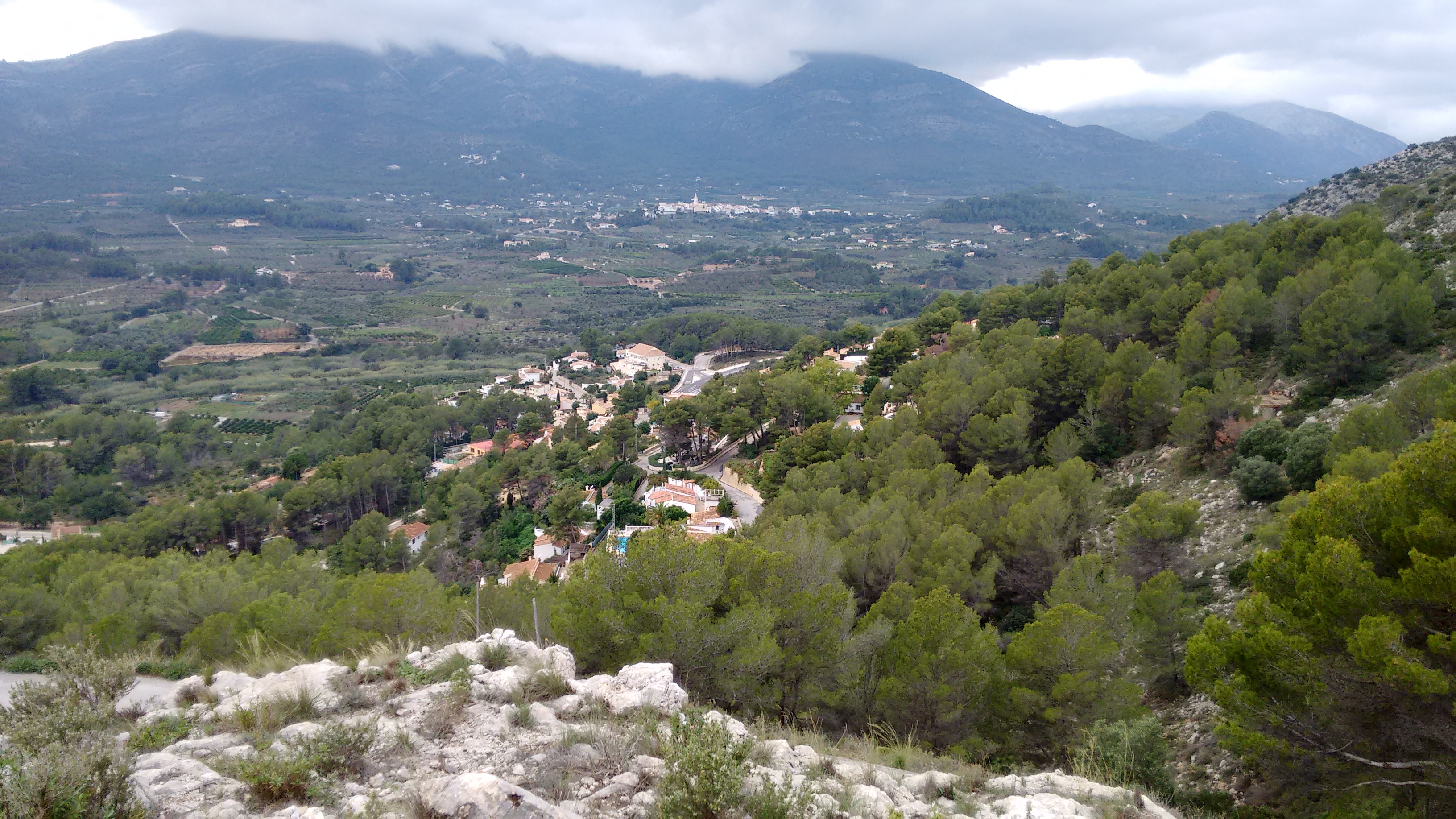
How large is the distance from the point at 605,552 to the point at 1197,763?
23.1 feet

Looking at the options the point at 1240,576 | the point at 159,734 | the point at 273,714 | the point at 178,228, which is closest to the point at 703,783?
the point at 273,714

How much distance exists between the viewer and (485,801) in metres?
4.26

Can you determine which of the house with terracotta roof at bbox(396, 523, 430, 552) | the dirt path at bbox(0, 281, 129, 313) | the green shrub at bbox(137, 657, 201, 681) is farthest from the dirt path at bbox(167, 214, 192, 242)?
the green shrub at bbox(137, 657, 201, 681)

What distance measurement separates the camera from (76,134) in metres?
157

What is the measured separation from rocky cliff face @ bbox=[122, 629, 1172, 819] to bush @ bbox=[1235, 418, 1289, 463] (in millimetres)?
11623

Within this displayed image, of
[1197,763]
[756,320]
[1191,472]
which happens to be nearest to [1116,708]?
[1197,763]

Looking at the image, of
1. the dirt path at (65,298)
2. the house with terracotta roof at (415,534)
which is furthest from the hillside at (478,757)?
the dirt path at (65,298)

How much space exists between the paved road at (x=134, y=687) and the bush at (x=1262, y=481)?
54.4ft

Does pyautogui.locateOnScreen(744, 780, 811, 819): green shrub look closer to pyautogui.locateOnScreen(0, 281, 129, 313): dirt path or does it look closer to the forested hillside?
the forested hillside

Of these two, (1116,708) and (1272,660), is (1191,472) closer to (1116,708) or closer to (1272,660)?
(1116,708)

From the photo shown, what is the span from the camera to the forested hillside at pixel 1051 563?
5.96 m

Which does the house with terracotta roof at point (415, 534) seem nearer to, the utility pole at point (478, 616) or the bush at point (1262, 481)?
the utility pole at point (478, 616)

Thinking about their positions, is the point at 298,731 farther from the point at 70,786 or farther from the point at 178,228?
the point at 178,228

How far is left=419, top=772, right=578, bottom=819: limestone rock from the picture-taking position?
13.9 ft
